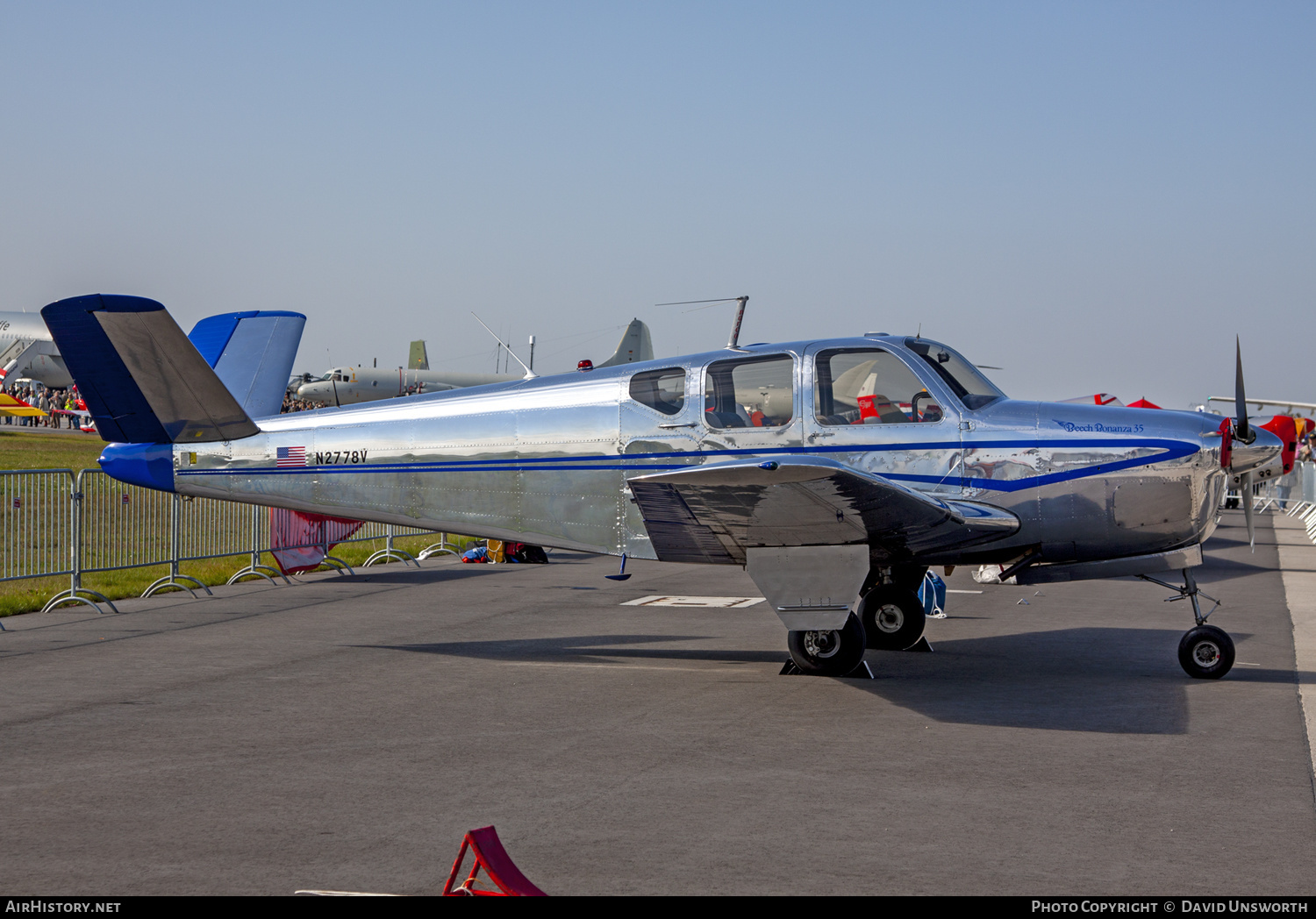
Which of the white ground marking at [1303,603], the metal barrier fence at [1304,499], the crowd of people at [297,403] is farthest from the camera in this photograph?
the crowd of people at [297,403]

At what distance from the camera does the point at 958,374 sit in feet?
31.0

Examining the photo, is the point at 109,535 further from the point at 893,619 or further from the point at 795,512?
the point at 795,512

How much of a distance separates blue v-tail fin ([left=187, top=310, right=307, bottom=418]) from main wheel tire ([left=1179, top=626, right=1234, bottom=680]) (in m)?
8.30

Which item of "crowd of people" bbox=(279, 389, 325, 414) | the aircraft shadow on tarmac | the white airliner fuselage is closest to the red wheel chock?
the aircraft shadow on tarmac

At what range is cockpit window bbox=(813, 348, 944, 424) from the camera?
912cm

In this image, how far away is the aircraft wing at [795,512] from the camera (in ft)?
23.9

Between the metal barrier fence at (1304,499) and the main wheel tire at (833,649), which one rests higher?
the metal barrier fence at (1304,499)

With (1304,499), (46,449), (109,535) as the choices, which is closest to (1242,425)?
(109,535)

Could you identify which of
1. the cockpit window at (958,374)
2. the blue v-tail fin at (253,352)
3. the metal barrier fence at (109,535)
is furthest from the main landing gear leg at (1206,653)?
the metal barrier fence at (109,535)

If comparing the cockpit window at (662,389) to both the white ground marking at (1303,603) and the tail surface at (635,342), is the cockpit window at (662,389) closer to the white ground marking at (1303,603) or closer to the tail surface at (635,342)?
the white ground marking at (1303,603)

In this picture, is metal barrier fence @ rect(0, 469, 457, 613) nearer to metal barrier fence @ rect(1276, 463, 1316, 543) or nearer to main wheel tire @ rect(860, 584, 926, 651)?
main wheel tire @ rect(860, 584, 926, 651)

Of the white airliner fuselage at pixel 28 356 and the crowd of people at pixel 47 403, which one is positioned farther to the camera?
the white airliner fuselage at pixel 28 356

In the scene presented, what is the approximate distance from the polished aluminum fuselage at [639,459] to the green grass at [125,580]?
4.17m

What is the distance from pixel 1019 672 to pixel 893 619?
1.42 m
